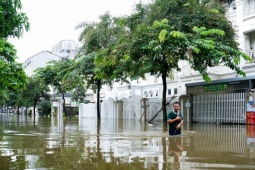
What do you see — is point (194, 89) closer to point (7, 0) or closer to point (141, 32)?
point (141, 32)

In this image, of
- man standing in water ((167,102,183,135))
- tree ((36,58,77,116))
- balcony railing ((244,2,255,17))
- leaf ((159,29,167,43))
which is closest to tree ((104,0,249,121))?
leaf ((159,29,167,43))

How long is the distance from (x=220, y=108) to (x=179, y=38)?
352 inches

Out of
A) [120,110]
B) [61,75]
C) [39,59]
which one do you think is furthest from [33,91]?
[39,59]

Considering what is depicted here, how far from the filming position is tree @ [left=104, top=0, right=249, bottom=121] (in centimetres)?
1445

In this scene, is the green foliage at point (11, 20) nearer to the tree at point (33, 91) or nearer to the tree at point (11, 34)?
the tree at point (11, 34)

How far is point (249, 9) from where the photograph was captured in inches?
917

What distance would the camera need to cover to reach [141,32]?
15.4 m

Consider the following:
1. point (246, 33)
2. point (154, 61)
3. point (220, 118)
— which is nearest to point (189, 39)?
point (154, 61)

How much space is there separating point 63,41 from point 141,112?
6711cm

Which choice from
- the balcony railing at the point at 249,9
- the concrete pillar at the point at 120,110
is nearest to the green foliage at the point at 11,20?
the balcony railing at the point at 249,9

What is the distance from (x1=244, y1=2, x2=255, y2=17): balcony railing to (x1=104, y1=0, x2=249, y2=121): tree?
22.7 ft

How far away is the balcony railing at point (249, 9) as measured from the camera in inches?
906

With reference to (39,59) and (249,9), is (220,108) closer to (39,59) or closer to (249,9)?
(249,9)

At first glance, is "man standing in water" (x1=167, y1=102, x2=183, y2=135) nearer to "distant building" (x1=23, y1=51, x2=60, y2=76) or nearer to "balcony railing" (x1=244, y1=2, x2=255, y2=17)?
"balcony railing" (x1=244, y1=2, x2=255, y2=17)
